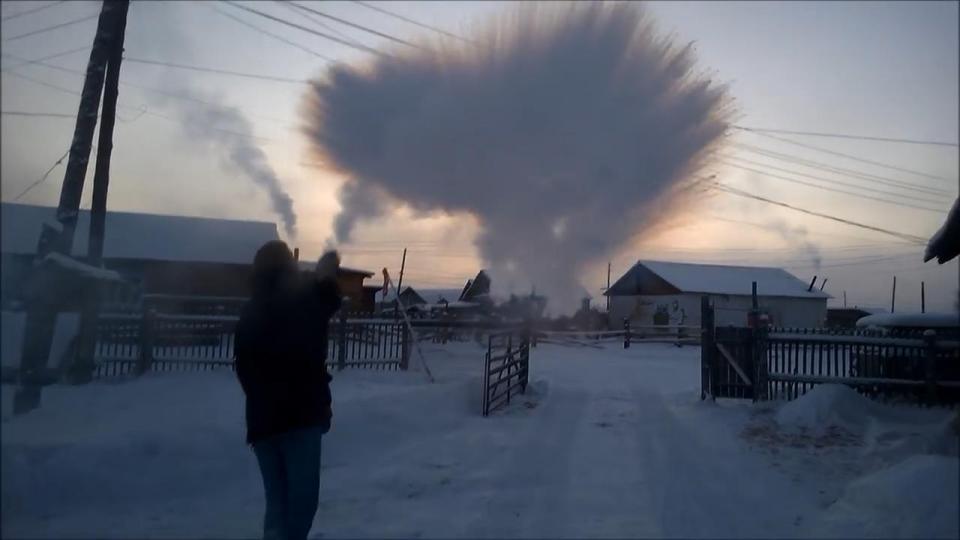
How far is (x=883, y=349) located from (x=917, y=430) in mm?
3807

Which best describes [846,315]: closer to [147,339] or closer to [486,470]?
[486,470]

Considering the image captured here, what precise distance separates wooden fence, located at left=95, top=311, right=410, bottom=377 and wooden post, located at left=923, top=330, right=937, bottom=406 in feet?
28.7

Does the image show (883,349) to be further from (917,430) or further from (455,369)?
(455,369)

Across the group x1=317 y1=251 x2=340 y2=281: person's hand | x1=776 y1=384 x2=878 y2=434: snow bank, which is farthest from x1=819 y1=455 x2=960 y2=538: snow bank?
x1=317 y1=251 x2=340 y2=281: person's hand

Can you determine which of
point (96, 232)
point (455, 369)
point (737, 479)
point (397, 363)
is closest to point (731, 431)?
point (737, 479)

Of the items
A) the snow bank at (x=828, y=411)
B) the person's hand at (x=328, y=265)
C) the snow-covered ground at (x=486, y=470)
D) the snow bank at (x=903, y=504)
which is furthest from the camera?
the snow bank at (x=828, y=411)

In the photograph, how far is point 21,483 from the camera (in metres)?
5.00

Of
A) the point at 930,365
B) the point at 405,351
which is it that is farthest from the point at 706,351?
the point at 405,351

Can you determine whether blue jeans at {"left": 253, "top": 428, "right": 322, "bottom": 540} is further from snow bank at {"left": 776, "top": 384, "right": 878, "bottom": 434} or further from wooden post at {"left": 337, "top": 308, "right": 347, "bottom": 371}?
wooden post at {"left": 337, "top": 308, "right": 347, "bottom": 371}

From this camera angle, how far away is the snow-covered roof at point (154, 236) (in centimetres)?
469

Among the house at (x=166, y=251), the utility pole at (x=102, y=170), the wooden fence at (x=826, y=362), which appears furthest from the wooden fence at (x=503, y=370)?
the utility pole at (x=102, y=170)

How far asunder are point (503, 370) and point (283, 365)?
823cm

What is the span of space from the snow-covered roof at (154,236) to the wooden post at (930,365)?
713 cm

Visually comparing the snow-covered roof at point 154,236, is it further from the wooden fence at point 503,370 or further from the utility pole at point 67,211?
the wooden fence at point 503,370
